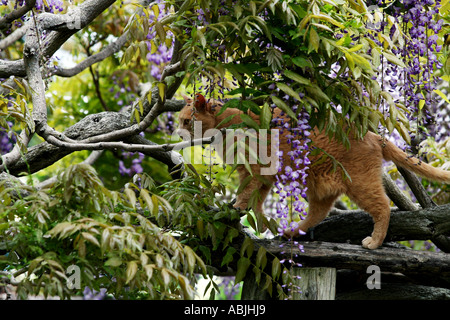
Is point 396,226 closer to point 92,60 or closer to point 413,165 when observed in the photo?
point 413,165

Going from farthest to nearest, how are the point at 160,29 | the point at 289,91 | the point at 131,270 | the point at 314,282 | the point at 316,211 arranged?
the point at 316,211 < the point at 314,282 < the point at 160,29 < the point at 289,91 < the point at 131,270

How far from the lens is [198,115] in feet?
10.5

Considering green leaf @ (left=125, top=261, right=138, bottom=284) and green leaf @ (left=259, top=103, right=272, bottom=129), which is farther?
green leaf @ (left=259, top=103, right=272, bottom=129)

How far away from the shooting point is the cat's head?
10.2 feet

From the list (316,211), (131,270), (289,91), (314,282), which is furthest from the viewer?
(316,211)

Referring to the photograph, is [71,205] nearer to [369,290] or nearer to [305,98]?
[305,98]

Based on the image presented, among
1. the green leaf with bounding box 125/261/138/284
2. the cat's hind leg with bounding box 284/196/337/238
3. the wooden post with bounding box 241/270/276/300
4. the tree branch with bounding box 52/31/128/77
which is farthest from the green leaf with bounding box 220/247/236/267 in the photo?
the tree branch with bounding box 52/31/128/77

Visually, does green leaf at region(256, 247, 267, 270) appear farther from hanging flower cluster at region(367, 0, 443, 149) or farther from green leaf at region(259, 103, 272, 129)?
hanging flower cluster at region(367, 0, 443, 149)

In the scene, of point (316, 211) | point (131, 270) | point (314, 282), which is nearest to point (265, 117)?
point (131, 270)

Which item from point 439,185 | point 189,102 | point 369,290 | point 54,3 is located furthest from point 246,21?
point 439,185

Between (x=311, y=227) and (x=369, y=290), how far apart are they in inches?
24.1

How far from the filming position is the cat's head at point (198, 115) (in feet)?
10.2

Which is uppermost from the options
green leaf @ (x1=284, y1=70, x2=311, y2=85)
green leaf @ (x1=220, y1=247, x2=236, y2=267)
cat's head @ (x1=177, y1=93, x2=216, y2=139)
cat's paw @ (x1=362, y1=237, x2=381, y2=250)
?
green leaf @ (x1=284, y1=70, x2=311, y2=85)

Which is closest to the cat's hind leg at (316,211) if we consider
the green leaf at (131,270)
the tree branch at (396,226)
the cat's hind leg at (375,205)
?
the tree branch at (396,226)
